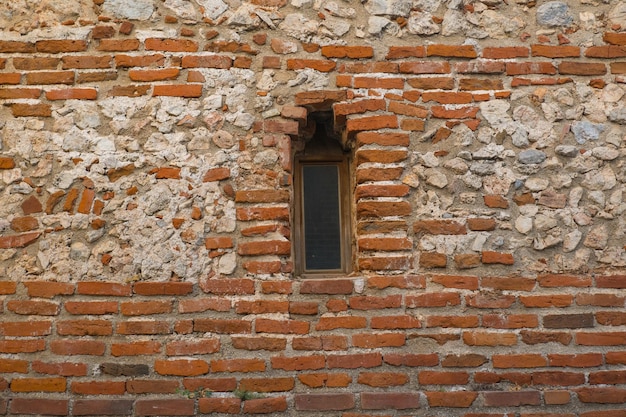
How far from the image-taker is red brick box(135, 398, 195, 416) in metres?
3.22

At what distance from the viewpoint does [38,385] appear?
128 inches

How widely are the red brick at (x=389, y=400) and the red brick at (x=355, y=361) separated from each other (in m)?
0.14

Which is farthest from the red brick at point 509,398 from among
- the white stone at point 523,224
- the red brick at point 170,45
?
the red brick at point 170,45

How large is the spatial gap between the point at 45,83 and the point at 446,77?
219cm

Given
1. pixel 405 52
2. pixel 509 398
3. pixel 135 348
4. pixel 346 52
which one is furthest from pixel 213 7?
pixel 509 398

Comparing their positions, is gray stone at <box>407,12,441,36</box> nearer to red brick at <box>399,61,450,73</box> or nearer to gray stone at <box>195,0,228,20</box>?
red brick at <box>399,61,450,73</box>

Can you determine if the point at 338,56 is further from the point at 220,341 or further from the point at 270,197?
the point at 220,341

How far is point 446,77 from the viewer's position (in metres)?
3.62

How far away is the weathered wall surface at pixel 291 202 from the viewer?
10.8 ft

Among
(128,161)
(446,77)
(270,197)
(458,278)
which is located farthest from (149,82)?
(458,278)

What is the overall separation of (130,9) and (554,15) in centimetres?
238

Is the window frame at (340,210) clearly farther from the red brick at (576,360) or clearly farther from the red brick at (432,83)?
the red brick at (576,360)

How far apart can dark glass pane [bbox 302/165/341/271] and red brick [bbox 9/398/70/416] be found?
1.44 m

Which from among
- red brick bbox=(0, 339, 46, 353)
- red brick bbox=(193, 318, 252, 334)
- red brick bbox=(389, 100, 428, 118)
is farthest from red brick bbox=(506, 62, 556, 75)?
red brick bbox=(0, 339, 46, 353)
